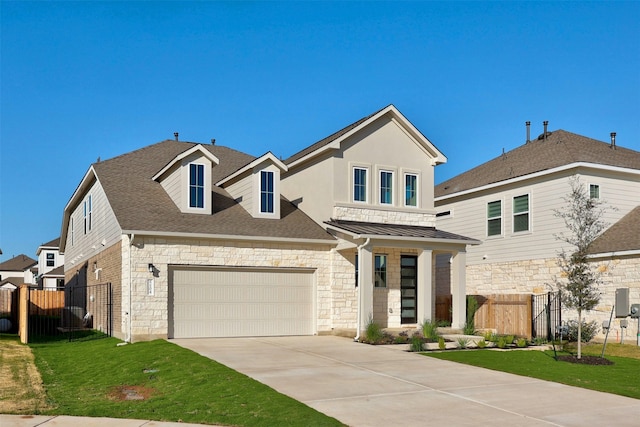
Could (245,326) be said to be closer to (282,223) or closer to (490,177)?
(282,223)

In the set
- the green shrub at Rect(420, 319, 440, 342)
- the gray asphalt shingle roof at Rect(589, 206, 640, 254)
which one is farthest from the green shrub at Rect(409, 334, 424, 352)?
the gray asphalt shingle roof at Rect(589, 206, 640, 254)

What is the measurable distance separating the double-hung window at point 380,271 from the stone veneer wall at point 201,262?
4.38ft

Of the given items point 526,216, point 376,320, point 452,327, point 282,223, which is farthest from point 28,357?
point 526,216

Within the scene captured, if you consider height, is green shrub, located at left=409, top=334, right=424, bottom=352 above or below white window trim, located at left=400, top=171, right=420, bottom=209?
below

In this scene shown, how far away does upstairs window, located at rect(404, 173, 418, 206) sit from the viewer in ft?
78.4

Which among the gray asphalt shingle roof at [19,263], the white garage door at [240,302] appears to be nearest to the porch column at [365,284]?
the white garage door at [240,302]

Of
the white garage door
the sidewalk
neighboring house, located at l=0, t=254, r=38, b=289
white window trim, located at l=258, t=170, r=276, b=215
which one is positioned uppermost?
white window trim, located at l=258, t=170, r=276, b=215

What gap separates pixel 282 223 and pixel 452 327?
695cm

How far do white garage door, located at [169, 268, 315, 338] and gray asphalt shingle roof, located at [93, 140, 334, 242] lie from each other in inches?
51.2

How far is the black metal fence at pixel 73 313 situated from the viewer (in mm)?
22062

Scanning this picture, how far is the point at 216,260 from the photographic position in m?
20.3

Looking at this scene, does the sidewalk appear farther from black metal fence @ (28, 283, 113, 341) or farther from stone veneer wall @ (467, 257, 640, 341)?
stone veneer wall @ (467, 257, 640, 341)

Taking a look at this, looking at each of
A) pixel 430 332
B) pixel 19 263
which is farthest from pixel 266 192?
pixel 19 263

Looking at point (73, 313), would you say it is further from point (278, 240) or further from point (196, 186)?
point (278, 240)
